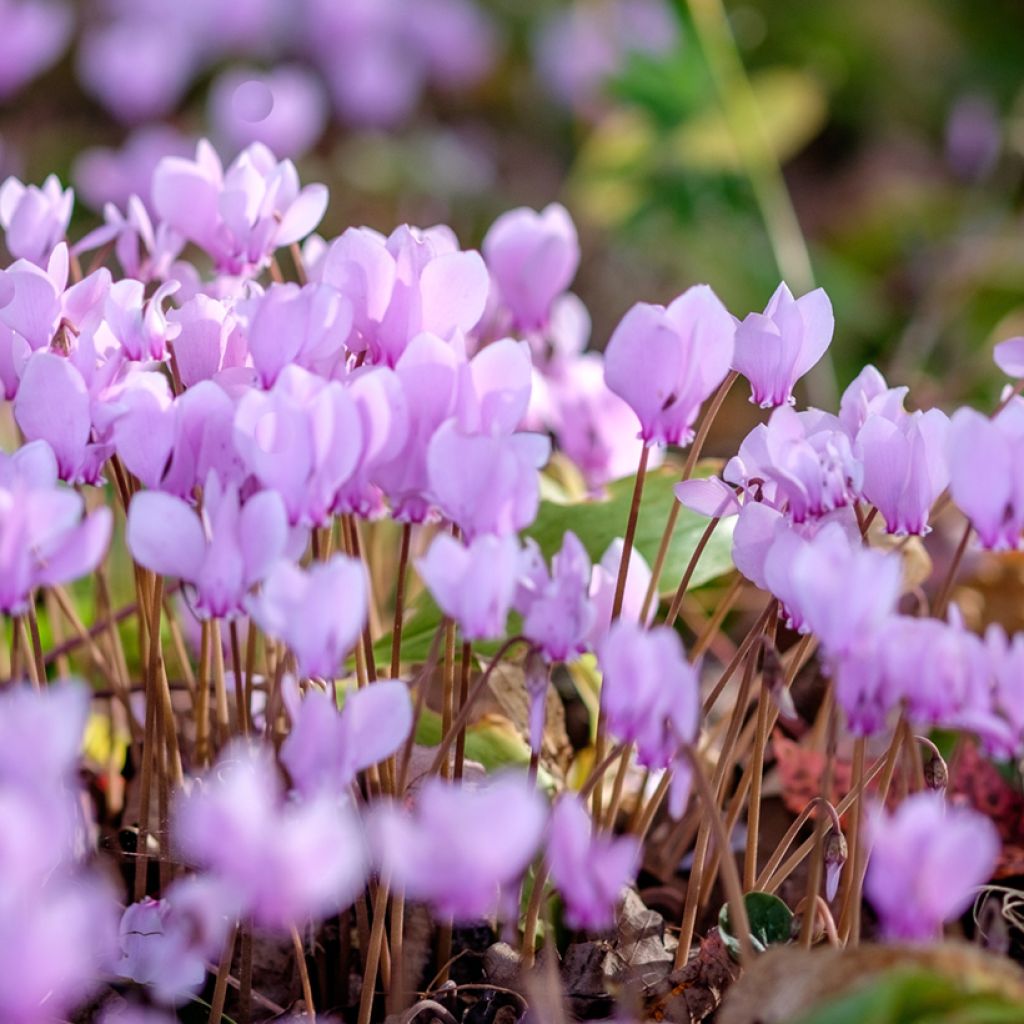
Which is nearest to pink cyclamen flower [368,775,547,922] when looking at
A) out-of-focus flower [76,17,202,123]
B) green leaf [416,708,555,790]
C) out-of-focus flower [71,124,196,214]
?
green leaf [416,708,555,790]

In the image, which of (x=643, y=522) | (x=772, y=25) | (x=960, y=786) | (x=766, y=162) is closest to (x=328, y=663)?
(x=643, y=522)

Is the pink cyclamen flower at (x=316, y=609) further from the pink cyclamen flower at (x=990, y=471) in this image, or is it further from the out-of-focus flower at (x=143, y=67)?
the out-of-focus flower at (x=143, y=67)

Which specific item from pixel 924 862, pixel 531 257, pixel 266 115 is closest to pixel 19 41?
pixel 266 115

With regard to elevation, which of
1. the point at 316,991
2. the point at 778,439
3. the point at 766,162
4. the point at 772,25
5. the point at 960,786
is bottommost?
the point at 316,991

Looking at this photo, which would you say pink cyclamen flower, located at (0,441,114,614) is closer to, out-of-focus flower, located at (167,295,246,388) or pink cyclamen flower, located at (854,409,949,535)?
out-of-focus flower, located at (167,295,246,388)

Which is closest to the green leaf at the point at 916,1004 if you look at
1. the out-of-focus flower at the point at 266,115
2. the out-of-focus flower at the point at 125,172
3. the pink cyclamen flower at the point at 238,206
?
the pink cyclamen flower at the point at 238,206

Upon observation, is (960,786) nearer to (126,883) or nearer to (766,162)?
(126,883)

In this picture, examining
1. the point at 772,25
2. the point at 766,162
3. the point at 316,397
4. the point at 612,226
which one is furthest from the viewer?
the point at 772,25
